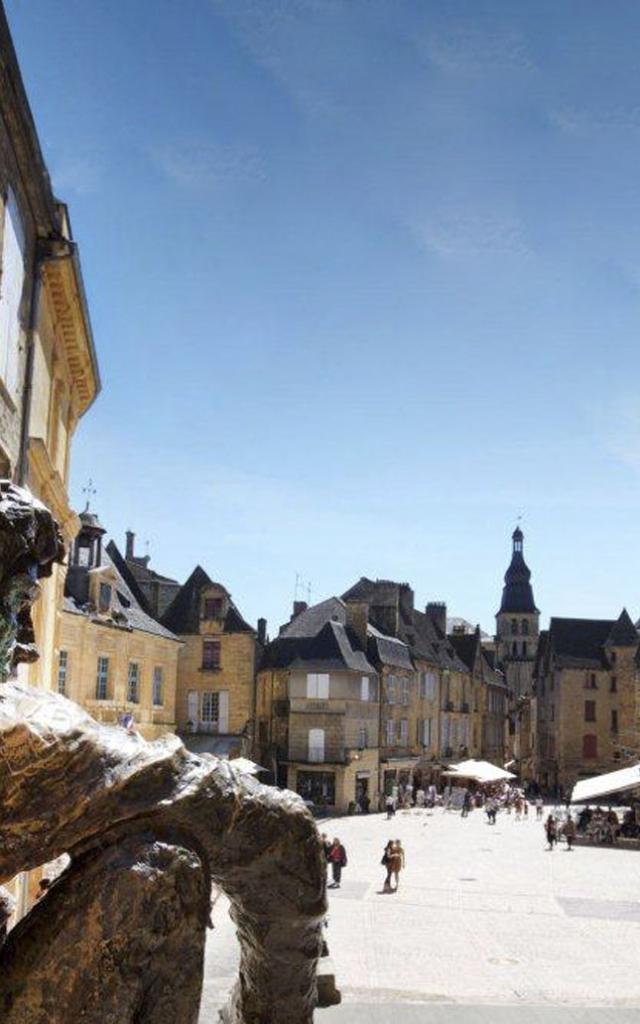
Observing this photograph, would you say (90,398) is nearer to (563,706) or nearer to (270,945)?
(270,945)

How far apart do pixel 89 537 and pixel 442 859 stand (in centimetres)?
1502

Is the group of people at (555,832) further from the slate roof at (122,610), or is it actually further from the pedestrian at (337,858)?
Answer: the slate roof at (122,610)

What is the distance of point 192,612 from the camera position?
46.3 m

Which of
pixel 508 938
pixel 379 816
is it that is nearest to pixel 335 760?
pixel 379 816

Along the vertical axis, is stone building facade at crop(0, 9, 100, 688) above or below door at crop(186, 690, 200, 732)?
above

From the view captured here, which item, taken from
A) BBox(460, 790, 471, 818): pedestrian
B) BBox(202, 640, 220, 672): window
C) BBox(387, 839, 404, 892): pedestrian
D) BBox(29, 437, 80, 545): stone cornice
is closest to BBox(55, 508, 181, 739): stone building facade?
BBox(202, 640, 220, 672): window

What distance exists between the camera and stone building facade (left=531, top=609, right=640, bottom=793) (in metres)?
70.2

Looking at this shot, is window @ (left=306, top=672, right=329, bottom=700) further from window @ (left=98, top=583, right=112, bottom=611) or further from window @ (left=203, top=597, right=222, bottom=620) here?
window @ (left=98, top=583, right=112, bottom=611)

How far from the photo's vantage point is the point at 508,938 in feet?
62.1

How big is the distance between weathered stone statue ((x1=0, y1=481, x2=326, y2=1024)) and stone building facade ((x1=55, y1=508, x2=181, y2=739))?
1086 inches

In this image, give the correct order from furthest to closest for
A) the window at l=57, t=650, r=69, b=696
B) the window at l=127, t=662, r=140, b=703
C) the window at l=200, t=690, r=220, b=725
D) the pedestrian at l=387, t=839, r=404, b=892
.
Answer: the window at l=200, t=690, r=220, b=725 < the window at l=127, t=662, r=140, b=703 < the window at l=57, t=650, r=69, b=696 < the pedestrian at l=387, t=839, r=404, b=892

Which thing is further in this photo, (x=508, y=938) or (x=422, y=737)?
(x=422, y=737)

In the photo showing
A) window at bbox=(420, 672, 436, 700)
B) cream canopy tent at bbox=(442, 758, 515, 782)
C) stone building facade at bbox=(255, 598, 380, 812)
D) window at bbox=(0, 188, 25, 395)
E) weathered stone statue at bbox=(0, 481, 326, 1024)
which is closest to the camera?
weathered stone statue at bbox=(0, 481, 326, 1024)

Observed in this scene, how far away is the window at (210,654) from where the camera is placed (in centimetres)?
4538
